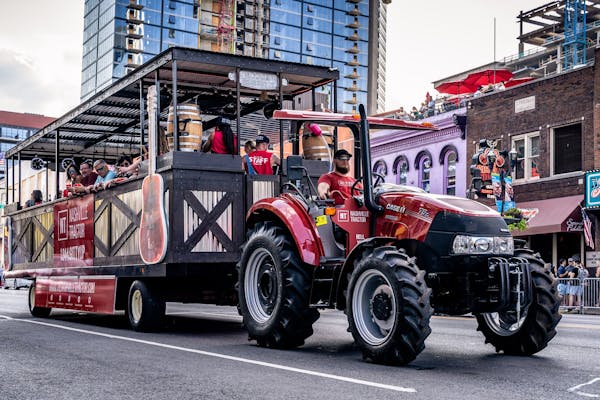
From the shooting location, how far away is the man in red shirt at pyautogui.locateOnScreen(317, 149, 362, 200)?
30.6 ft

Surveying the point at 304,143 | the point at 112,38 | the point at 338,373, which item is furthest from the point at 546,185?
the point at 112,38

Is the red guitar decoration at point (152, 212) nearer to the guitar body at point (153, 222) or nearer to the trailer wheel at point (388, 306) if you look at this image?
the guitar body at point (153, 222)

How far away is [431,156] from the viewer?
35406mm

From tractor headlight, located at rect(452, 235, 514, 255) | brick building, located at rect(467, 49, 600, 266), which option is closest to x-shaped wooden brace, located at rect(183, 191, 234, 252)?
tractor headlight, located at rect(452, 235, 514, 255)

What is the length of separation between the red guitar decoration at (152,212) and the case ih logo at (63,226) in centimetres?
399

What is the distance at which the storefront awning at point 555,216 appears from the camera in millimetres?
27906

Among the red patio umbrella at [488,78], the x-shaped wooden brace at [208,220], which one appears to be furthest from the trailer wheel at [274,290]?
the red patio umbrella at [488,78]

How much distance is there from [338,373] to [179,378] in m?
1.36

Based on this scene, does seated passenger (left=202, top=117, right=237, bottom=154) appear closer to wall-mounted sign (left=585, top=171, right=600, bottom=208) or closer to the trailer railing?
the trailer railing

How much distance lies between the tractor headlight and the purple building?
84.3 feet

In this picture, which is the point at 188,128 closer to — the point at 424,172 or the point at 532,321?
the point at 532,321

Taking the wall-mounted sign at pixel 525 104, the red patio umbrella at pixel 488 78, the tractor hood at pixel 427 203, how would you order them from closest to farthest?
the tractor hood at pixel 427 203 → the wall-mounted sign at pixel 525 104 → the red patio umbrella at pixel 488 78

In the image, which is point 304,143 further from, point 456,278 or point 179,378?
point 179,378

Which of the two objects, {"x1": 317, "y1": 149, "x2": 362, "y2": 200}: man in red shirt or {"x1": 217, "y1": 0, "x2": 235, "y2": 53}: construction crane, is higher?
{"x1": 217, "y1": 0, "x2": 235, "y2": 53}: construction crane
